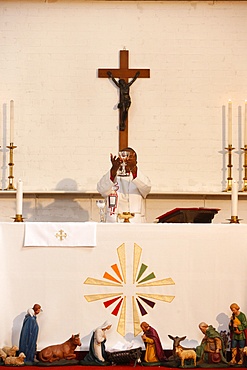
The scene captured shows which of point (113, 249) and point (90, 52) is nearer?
point (113, 249)

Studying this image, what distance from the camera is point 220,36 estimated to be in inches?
354

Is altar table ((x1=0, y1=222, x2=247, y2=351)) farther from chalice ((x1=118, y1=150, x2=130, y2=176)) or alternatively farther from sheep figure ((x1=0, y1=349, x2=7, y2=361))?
chalice ((x1=118, y1=150, x2=130, y2=176))

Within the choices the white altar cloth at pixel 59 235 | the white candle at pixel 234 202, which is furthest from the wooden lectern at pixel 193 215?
the white altar cloth at pixel 59 235

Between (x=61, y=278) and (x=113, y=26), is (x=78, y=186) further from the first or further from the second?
(x=61, y=278)

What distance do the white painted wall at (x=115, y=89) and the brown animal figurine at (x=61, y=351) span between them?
2.79 meters

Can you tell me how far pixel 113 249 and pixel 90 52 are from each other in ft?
10.3

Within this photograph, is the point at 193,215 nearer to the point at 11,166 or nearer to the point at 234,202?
the point at 234,202

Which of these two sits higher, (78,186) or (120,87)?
(120,87)

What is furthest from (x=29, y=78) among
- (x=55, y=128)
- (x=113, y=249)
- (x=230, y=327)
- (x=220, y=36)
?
(x=230, y=327)

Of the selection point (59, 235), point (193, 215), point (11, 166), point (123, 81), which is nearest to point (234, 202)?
point (193, 215)

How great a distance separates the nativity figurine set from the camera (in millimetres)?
6227

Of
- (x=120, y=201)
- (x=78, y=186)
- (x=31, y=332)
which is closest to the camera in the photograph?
(x=31, y=332)

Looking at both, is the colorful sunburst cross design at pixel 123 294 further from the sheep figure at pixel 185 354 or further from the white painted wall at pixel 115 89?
the white painted wall at pixel 115 89

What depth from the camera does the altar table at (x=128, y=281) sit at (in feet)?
21.0
